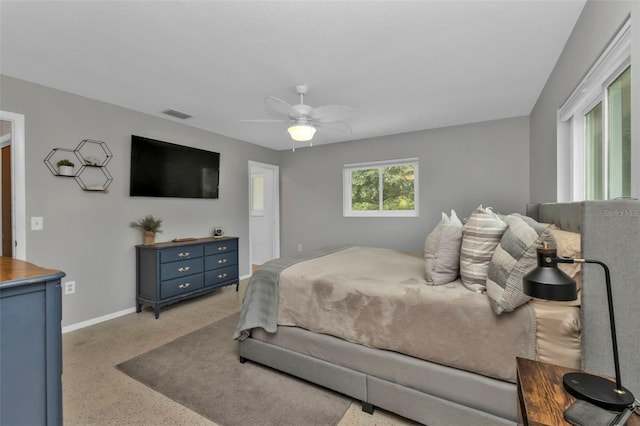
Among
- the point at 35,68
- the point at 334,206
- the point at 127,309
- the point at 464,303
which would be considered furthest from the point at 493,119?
the point at 127,309

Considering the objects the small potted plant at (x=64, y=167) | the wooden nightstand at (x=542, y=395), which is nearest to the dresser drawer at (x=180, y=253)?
the small potted plant at (x=64, y=167)

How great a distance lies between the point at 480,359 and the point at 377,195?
3625 millimetres

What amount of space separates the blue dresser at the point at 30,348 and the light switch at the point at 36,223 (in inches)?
74.3

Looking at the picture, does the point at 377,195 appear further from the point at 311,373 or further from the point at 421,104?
the point at 311,373

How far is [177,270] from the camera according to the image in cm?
354

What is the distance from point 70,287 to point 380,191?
4242 millimetres

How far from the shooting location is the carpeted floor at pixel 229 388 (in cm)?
176

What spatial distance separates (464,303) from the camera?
156cm

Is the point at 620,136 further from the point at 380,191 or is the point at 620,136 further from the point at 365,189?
the point at 365,189

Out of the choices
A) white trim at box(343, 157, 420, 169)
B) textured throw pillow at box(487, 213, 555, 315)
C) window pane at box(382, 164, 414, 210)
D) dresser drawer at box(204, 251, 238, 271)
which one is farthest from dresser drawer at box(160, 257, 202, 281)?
textured throw pillow at box(487, 213, 555, 315)

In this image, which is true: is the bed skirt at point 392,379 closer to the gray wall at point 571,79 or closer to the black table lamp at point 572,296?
the black table lamp at point 572,296

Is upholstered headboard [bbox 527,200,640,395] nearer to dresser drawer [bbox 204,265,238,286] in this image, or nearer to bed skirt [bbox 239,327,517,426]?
bed skirt [bbox 239,327,517,426]

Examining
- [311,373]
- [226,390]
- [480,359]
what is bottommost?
[226,390]

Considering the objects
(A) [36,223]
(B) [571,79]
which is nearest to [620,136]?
(B) [571,79]
